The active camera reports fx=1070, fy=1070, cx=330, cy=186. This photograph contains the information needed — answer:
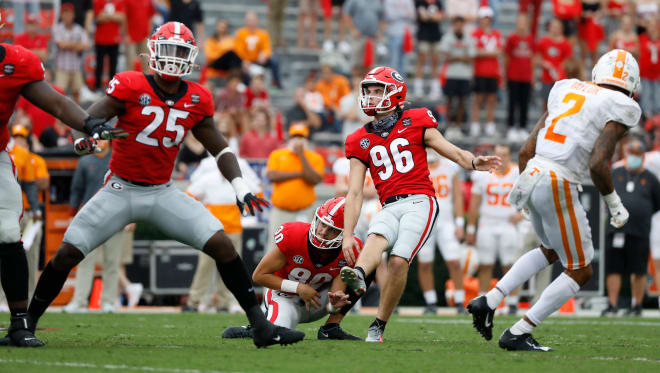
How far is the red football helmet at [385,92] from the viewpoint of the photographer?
7176 millimetres

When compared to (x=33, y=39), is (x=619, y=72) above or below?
below

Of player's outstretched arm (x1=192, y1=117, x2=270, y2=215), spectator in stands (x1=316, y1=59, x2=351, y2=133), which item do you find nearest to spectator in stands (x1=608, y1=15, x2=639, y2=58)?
spectator in stands (x1=316, y1=59, x2=351, y2=133)

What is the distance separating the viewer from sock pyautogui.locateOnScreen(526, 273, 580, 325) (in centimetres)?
654

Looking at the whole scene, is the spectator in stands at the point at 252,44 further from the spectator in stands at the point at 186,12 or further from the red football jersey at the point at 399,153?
the red football jersey at the point at 399,153

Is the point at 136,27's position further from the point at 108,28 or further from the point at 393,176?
the point at 393,176

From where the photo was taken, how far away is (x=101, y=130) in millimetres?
6098

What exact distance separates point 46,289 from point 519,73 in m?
11.3

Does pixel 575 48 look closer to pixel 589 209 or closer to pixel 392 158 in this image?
pixel 589 209

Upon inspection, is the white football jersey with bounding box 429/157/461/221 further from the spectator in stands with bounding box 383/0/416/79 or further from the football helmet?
the football helmet

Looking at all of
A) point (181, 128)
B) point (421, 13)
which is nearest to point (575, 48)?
point (421, 13)

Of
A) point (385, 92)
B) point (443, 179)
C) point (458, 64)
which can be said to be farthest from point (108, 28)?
point (385, 92)

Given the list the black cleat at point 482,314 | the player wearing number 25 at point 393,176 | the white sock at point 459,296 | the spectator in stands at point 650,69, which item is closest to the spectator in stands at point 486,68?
the spectator in stands at point 650,69

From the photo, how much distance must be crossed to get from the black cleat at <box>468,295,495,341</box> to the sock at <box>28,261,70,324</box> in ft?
8.36

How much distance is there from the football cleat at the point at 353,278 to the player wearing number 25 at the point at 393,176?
1.04 ft
